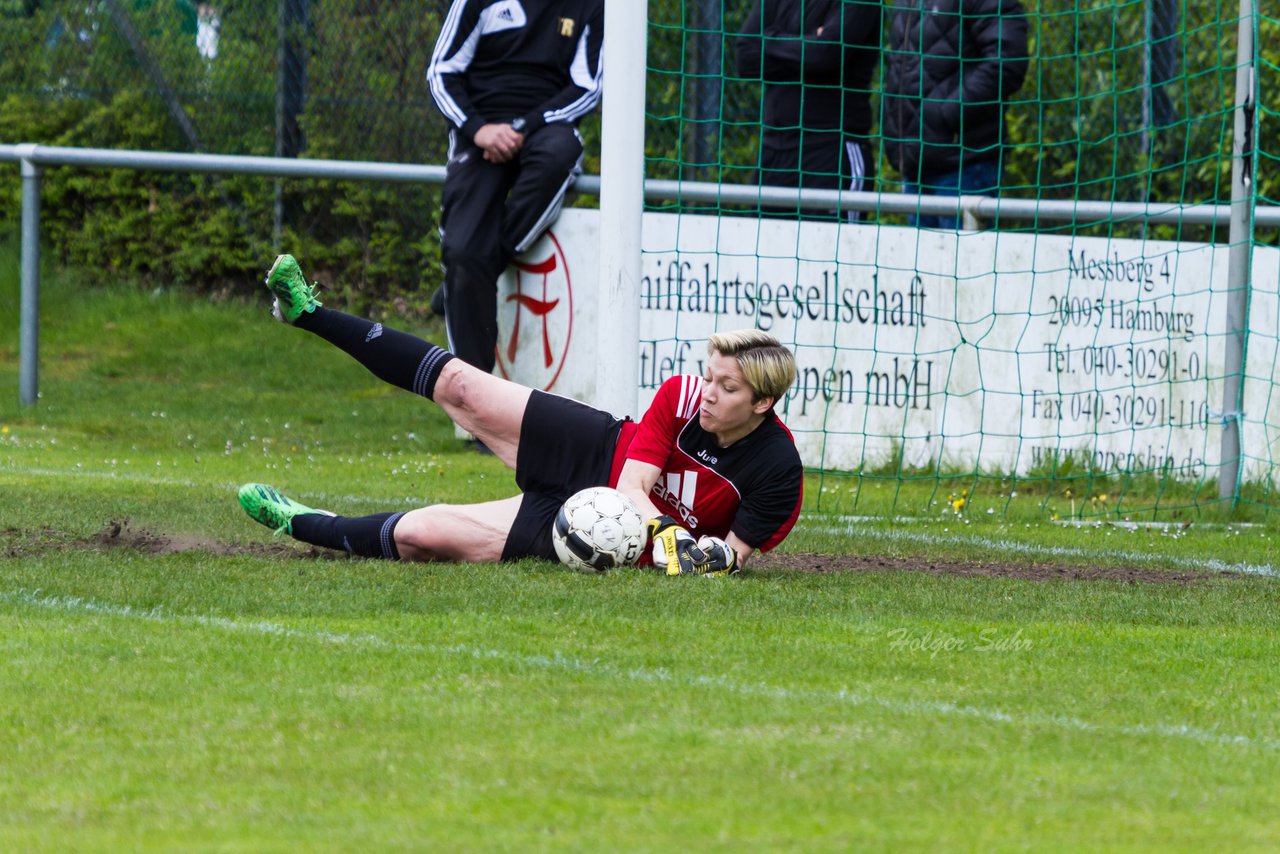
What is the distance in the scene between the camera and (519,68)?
10.6 metres

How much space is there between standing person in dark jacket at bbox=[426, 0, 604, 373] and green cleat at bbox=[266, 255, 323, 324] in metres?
3.56

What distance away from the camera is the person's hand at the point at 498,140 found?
10336 millimetres

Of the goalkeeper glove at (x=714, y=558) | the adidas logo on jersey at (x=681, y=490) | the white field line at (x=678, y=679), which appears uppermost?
the adidas logo on jersey at (x=681, y=490)

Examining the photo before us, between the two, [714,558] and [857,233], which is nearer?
[714,558]

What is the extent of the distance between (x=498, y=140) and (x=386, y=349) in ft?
12.2

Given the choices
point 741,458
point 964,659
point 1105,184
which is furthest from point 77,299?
point 964,659

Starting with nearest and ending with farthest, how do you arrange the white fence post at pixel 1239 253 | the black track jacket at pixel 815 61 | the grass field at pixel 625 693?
the grass field at pixel 625 693
the white fence post at pixel 1239 253
the black track jacket at pixel 815 61

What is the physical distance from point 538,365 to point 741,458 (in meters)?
4.42

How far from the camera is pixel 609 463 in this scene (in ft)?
22.0

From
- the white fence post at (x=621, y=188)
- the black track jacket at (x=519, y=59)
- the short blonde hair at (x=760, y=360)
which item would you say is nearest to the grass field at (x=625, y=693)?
the short blonde hair at (x=760, y=360)

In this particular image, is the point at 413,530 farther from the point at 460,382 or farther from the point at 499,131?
the point at 499,131

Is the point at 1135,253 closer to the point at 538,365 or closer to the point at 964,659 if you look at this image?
the point at 538,365

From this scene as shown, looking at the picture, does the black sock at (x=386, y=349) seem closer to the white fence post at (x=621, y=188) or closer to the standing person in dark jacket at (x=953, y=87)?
the white fence post at (x=621, y=188)

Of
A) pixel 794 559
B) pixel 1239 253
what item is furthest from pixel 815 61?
pixel 794 559
